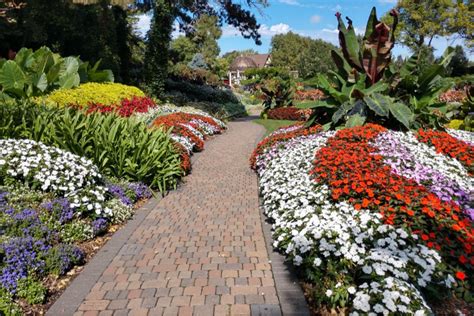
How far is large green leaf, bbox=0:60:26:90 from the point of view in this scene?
10328mm

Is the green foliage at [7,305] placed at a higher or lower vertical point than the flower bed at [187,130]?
lower

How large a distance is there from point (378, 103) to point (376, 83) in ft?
1.63

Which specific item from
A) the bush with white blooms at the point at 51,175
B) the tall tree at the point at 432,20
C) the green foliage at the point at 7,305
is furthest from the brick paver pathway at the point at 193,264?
the tall tree at the point at 432,20

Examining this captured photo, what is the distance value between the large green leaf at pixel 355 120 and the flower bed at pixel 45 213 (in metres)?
4.01

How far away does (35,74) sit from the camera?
11.3m

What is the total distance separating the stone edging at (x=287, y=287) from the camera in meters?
3.24

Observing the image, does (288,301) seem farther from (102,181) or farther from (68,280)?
(102,181)

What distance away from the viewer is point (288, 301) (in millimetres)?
3357

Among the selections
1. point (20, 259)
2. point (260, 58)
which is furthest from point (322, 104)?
point (260, 58)

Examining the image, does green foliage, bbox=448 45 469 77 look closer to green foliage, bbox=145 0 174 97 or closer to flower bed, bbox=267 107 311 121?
flower bed, bbox=267 107 311 121

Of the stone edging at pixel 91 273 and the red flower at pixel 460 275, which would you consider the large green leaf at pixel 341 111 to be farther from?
the red flower at pixel 460 275

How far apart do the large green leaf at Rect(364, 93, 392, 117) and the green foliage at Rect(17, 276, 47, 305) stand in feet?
19.2

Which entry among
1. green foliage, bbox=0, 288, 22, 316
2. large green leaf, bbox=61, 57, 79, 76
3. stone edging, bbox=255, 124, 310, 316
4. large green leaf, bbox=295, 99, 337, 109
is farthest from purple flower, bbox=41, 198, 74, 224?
Answer: large green leaf, bbox=61, 57, 79, 76

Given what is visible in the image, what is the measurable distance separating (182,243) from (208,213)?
3.67ft
